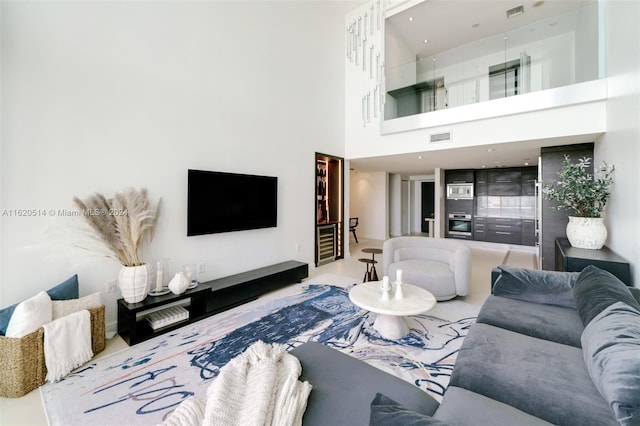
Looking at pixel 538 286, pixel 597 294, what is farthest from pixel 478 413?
pixel 538 286

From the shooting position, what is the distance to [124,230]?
253cm

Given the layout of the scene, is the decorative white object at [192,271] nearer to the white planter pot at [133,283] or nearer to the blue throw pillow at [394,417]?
the white planter pot at [133,283]

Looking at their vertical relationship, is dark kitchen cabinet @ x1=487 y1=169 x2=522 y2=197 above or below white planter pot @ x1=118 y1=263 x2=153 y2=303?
above

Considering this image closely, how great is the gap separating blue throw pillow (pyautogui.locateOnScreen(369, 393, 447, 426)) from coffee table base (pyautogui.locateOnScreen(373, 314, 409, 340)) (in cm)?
174

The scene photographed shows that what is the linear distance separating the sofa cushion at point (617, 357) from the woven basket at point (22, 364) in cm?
318

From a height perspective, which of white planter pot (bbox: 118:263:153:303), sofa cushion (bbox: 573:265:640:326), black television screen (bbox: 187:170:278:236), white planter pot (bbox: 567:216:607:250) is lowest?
white planter pot (bbox: 118:263:153:303)

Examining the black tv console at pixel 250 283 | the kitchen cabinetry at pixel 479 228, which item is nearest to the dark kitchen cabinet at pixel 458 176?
the kitchen cabinetry at pixel 479 228

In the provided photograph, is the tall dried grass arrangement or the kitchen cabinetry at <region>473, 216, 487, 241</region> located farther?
the kitchen cabinetry at <region>473, 216, 487, 241</region>

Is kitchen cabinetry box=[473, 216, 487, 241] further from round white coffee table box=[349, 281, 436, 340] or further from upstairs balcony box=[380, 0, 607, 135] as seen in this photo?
→ round white coffee table box=[349, 281, 436, 340]

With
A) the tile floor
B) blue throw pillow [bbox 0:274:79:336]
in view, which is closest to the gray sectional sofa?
the tile floor

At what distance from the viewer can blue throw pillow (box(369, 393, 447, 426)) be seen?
2.47ft

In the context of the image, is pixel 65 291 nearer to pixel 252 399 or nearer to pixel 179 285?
pixel 179 285

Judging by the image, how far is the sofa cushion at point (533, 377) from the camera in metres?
1.07

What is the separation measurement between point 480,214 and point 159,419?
324 inches
